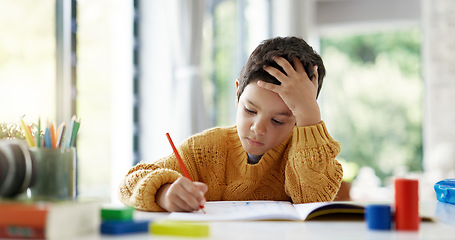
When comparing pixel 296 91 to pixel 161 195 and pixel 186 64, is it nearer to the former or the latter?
pixel 161 195

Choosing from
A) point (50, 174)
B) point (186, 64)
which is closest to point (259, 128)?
point (50, 174)

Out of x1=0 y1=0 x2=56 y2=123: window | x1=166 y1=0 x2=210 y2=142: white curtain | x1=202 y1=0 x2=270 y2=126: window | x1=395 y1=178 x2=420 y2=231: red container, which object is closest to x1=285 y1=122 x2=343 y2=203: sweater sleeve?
x1=395 y1=178 x2=420 y2=231: red container

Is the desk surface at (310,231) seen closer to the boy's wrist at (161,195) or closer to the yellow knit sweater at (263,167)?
the boy's wrist at (161,195)

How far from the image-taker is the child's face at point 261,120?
1.19 metres

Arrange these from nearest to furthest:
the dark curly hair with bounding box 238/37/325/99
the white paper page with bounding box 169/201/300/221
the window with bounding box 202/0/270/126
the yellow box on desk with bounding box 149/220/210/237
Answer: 1. the yellow box on desk with bounding box 149/220/210/237
2. the white paper page with bounding box 169/201/300/221
3. the dark curly hair with bounding box 238/37/325/99
4. the window with bounding box 202/0/270/126

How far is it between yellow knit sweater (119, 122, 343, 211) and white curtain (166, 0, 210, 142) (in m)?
1.31

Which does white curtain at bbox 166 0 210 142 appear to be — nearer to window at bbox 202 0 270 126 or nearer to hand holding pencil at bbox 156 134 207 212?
window at bbox 202 0 270 126

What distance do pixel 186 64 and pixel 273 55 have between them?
150cm

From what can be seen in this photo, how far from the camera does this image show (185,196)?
2.95 ft

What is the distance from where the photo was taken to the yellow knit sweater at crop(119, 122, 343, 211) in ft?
3.91

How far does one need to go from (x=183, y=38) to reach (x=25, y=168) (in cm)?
205

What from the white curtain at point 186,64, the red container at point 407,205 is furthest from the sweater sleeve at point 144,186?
the white curtain at point 186,64

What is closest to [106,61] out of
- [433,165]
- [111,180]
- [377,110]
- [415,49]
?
[111,180]

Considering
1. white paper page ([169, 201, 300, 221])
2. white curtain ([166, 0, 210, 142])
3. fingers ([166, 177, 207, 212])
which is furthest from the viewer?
white curtain ([166, 0, 210, 142])
